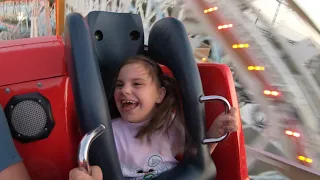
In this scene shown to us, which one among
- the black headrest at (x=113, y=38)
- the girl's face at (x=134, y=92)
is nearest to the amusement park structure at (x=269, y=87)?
the black headrest at (x=113, y=38)

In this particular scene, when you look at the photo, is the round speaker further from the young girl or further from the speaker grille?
the young girl

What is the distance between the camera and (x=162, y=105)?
1178mm

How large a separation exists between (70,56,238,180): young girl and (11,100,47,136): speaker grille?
0.71ft

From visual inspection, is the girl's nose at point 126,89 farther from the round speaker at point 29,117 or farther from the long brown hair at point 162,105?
the round speaker at point 29,117

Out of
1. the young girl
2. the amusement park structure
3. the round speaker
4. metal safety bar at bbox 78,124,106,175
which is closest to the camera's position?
metal safety bar at bbox 78,124,106,175

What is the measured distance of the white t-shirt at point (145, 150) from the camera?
1.06m

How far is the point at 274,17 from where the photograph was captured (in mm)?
1833

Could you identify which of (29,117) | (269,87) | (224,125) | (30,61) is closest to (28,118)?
(29,117)

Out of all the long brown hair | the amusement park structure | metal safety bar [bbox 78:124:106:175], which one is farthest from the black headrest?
the amusement park structure

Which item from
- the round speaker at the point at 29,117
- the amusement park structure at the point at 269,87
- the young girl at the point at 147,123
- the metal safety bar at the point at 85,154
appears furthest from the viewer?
the amusement park structure at the point at 269,87

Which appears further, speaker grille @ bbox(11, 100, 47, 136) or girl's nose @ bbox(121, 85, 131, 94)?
girl's nose @ bbox(121, 85, 131, 94)

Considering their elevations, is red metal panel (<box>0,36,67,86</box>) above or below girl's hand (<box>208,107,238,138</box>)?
above

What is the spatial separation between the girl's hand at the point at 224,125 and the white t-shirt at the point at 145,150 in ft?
0.31

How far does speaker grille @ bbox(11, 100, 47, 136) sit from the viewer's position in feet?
3.18
